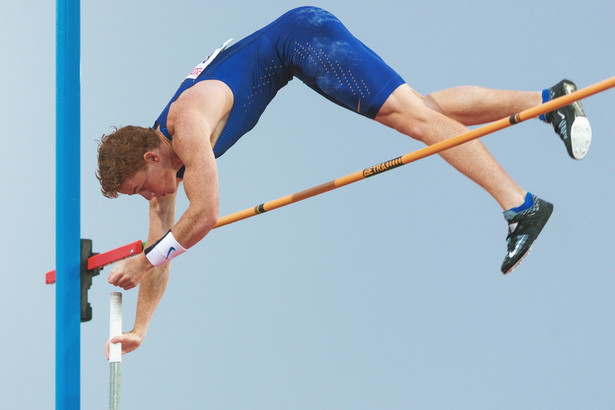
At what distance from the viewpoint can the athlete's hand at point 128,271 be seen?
11.5 ft

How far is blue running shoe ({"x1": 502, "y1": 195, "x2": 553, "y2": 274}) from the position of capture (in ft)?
10.5

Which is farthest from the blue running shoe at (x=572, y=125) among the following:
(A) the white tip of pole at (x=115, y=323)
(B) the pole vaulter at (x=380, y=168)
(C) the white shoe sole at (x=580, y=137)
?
(A) the white tip of pole at (x=115, y=323)

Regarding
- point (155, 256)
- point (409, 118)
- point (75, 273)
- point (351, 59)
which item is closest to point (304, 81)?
point (351, 59)

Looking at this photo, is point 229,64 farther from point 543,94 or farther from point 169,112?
point 543,94

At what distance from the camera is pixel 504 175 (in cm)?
325

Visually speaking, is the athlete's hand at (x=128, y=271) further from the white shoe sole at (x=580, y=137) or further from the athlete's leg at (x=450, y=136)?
the white shoe sole at (x=580, y=137)

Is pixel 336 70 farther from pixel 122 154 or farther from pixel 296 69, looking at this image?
pixel 122 154

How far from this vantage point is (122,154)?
3590mm

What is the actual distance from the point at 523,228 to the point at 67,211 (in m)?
1.67

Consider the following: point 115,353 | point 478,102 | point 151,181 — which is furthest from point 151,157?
point 478,102

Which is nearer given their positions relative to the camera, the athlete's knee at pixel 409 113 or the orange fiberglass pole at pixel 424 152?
the orange fiberglass pole at pixel 424 152

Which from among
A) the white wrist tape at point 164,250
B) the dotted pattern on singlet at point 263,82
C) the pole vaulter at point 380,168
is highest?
the dotted pattern on singlet at point 263,82

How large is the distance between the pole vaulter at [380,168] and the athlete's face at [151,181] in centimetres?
25

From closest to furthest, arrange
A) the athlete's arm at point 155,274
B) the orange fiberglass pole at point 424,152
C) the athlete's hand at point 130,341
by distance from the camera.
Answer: the orange fiberglass pole at point 424,152 < the athlete's hand at point 130,341 < the athlete's arm at point 155,274
